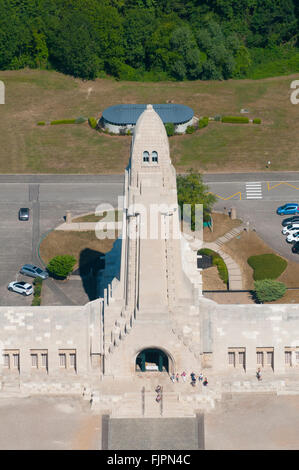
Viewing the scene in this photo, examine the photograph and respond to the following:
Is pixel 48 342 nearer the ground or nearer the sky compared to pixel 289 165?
nearer the ground

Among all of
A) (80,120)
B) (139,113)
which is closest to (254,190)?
(139,113)

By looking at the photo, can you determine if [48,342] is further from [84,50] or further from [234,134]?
[84,50]

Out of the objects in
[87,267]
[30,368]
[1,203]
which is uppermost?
[1,203]

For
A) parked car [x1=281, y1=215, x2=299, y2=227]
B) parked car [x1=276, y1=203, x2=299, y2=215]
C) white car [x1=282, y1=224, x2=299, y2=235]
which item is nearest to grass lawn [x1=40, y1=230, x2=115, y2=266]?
white car [x1=282, y1=224, x2=299, y2=235]

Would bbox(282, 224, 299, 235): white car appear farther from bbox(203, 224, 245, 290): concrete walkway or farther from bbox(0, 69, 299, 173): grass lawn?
bbox(0, 69, 299, 173): grass lawn

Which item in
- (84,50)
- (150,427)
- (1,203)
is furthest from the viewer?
(84,50)

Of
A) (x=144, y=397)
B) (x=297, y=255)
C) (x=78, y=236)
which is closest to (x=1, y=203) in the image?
(x=78, y=236)

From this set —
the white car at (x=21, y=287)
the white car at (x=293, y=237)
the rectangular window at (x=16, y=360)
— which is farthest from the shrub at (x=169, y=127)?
the rectangular window at (x=16, y=360)

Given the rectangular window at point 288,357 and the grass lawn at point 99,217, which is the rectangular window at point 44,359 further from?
the grass lawn at point 99,217
